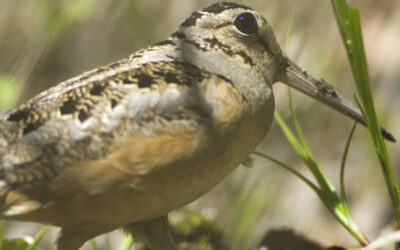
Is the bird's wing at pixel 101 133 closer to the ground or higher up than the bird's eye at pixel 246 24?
closer to the ground

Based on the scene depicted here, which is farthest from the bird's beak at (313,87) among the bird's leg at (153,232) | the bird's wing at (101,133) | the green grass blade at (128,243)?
the green grass blade at (128,243)

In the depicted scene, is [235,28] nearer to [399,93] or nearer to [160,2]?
[399,93]

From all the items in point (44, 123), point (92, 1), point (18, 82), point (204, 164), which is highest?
point (92, 1)

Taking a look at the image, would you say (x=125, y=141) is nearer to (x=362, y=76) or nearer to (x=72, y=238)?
(x=72, y=238)

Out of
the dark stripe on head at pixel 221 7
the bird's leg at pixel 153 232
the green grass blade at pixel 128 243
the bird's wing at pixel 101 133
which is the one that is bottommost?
the bird's leg at pixel 153 232

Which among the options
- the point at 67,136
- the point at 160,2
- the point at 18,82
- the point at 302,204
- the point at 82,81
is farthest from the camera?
the point at 160,2

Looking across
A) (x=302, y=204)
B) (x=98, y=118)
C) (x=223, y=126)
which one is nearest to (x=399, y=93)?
(x=302, y=204)

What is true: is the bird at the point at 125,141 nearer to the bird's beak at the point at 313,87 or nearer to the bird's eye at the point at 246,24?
the bird's eye at the point at 246,24
